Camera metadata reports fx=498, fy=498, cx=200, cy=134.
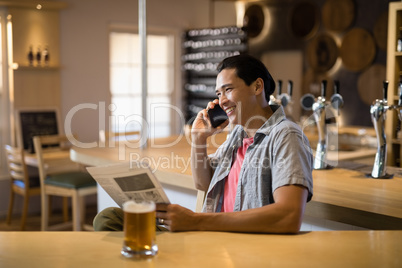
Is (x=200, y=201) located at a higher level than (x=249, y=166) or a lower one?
lower

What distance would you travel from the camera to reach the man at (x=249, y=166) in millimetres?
1541

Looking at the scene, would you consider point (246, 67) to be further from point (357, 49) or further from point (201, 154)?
point (357, 49)

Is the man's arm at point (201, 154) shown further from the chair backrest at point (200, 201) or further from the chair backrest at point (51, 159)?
the chair backrest at point (51, 159)

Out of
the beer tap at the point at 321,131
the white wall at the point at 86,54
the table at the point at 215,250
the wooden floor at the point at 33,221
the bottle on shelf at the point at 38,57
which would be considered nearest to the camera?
the table at the point at 215,250

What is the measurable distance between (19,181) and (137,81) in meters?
2.11

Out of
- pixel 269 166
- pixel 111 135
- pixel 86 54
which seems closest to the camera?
pixel 269 166

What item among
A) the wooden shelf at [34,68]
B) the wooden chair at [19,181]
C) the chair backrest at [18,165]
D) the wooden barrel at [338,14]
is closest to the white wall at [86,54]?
the wooden shelf at [34,68]

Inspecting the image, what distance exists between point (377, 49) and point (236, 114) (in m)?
4.27

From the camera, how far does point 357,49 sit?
5.86 metres

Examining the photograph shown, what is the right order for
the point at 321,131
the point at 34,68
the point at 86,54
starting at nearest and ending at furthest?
1. the point at 321,131
2. the point at 34,68
3. the point at 86,54

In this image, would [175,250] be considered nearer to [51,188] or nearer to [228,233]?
[228,233]

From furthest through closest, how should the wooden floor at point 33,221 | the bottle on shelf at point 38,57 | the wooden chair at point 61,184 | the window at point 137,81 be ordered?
1. the window at point 137,81
2. the bottle on shelf at point 38,57
3. the wooden floor at point 33,221
4. the wooden chair at point 61,184

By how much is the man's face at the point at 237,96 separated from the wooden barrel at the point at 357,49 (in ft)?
13.8

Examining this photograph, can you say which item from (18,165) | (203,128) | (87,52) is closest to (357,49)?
(87,52)
